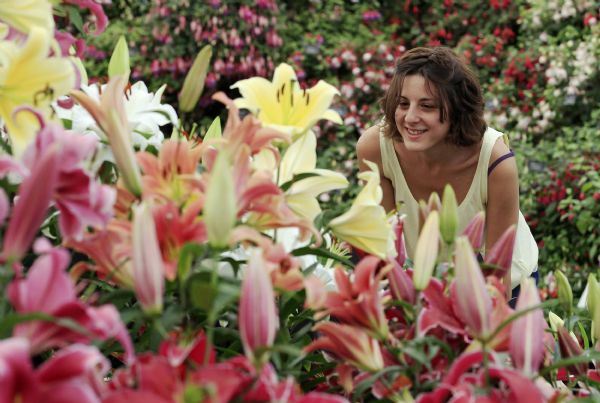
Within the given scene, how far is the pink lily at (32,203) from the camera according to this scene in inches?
23.0

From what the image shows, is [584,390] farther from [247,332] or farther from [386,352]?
[247,332]

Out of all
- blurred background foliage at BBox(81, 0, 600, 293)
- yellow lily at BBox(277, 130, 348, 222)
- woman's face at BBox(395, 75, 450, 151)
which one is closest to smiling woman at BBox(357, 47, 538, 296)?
woman's face at BBox(395, 75, 450, 151)

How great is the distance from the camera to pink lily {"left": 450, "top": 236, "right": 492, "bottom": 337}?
0.70 meters

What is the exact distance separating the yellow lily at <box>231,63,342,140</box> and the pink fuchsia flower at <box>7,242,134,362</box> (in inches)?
11.3

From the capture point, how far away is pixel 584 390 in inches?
32.8

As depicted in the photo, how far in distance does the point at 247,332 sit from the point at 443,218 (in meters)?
0.26

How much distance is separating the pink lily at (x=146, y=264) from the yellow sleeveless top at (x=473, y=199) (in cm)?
175

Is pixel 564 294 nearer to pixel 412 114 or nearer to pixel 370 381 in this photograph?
pixel 370 381

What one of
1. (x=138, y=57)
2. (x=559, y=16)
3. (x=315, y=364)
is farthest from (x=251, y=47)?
(x=315, y=364)

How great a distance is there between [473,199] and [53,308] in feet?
6.45

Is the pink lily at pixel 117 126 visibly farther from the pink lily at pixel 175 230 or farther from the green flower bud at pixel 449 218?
the green flower bud at pixel 449 218

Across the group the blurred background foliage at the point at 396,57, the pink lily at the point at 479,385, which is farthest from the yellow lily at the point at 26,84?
the blurred background foliage at the point at 396,57

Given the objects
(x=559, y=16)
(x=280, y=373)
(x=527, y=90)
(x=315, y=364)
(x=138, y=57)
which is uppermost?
(x=280, y=373)

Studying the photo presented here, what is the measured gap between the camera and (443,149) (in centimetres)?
248
